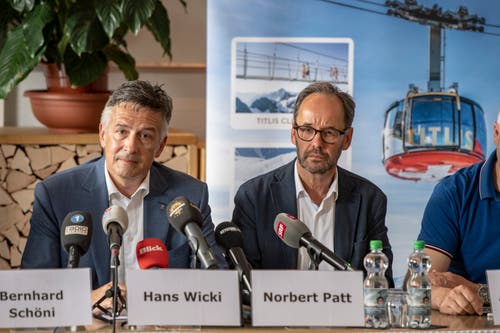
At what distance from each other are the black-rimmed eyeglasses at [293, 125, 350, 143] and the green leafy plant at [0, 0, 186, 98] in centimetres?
143

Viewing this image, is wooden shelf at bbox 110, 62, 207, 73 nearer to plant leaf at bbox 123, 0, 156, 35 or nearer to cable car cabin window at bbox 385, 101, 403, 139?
plant leaf at bbox 123, 0, 156, 35

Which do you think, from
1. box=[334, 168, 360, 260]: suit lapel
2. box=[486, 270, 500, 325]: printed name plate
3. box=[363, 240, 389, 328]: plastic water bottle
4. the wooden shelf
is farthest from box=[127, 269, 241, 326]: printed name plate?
the wooden shelf

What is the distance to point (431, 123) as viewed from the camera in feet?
12.5

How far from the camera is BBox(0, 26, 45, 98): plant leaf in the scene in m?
4.27

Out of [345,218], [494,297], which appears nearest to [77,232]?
[494,297]

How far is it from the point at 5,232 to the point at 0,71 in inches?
30.2

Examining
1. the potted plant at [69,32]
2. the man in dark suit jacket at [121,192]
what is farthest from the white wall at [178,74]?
the man in dark suit jacket at [121,192]

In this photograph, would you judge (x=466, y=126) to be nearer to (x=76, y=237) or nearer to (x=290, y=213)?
(x=290, y=213)

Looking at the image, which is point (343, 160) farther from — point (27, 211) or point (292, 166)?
point (27, 211)

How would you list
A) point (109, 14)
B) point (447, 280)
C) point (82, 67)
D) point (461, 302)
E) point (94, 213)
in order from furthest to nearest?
point (82, 67), point (109, 14), point (94, 213), point (447, 280), point (461, 302)

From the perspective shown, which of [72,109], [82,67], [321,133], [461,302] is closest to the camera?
[461,302]

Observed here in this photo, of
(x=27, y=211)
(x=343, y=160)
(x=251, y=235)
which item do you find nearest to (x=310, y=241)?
(x=251, y=235)

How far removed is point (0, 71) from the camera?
169 inches

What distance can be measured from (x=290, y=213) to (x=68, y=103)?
1873mm
